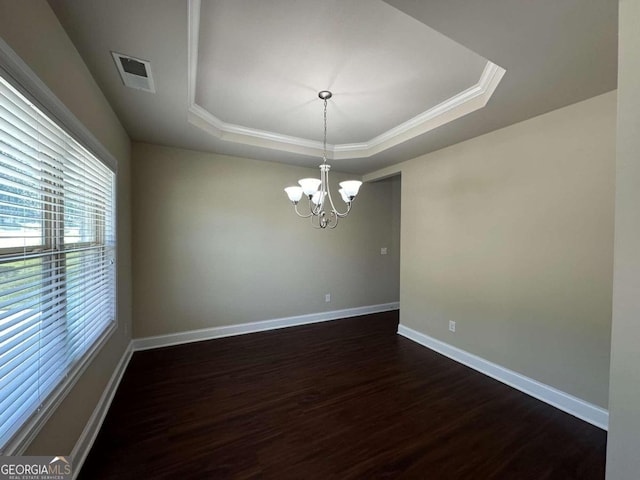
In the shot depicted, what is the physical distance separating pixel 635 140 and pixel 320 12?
160 cm

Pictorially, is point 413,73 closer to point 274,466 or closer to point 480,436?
point 480,436

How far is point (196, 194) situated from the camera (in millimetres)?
3572

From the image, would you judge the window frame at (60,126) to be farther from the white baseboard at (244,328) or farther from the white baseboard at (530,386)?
the white baseboard at (530,386)

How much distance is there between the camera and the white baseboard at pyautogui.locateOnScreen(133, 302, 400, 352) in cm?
336

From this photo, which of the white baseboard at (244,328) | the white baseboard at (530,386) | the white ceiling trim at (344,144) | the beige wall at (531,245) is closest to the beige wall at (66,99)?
the white ceiling trim at (344,144)

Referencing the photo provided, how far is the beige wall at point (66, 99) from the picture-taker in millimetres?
1092

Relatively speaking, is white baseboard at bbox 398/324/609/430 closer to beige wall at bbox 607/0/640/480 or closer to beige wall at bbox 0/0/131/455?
beige wall at bbox 607/0/640/480

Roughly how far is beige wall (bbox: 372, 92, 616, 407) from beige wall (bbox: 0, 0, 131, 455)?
346 cm

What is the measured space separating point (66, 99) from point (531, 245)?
3626mm

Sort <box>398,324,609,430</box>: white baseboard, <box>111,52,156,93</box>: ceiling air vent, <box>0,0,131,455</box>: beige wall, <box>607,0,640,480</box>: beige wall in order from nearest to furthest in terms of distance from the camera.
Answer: <box>607,0,640,480</box>: beige wall → <box>0,0,131,455</box>: beige wall → <box>111,52,156,93</box>: ceiling air vent → <box>398,324,609,430</box>: white baseboard

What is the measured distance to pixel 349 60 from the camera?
1.95 m

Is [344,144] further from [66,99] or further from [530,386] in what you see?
[530,386]

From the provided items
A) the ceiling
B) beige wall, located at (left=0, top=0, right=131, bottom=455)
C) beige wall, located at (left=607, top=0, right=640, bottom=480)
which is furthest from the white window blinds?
beige wall, located at (left=607, top=0, right=640, bottom=480)

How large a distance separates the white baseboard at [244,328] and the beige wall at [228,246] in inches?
3.1
